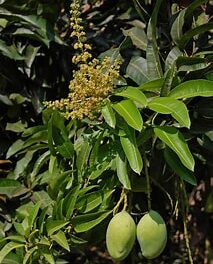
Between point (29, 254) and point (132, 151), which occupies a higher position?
point (132, 151)

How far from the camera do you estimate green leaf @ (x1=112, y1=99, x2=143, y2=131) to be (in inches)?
55.1

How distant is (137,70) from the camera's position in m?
1.70

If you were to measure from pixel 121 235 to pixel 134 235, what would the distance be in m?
0.04

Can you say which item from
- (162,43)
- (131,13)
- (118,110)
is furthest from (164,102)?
(131,13)

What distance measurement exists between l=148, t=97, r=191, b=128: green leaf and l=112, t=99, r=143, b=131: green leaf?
40mm

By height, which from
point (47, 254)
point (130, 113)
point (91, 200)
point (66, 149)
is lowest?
point (47, 254)

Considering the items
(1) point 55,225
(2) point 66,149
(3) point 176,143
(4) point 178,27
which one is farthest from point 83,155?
(4) point 178,27

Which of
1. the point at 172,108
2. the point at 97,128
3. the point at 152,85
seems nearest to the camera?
the point at 172,108

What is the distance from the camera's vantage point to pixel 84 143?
63.5 inches

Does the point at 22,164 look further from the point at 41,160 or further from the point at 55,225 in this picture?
the point at 55,225

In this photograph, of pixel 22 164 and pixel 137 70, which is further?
pixel 22 164

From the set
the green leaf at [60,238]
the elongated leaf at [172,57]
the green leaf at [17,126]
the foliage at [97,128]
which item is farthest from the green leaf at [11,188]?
the elongated leaf at [172,57]

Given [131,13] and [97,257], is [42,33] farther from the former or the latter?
[97,257]

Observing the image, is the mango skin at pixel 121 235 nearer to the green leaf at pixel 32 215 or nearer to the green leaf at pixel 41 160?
the green leaf at pixel 32 215
